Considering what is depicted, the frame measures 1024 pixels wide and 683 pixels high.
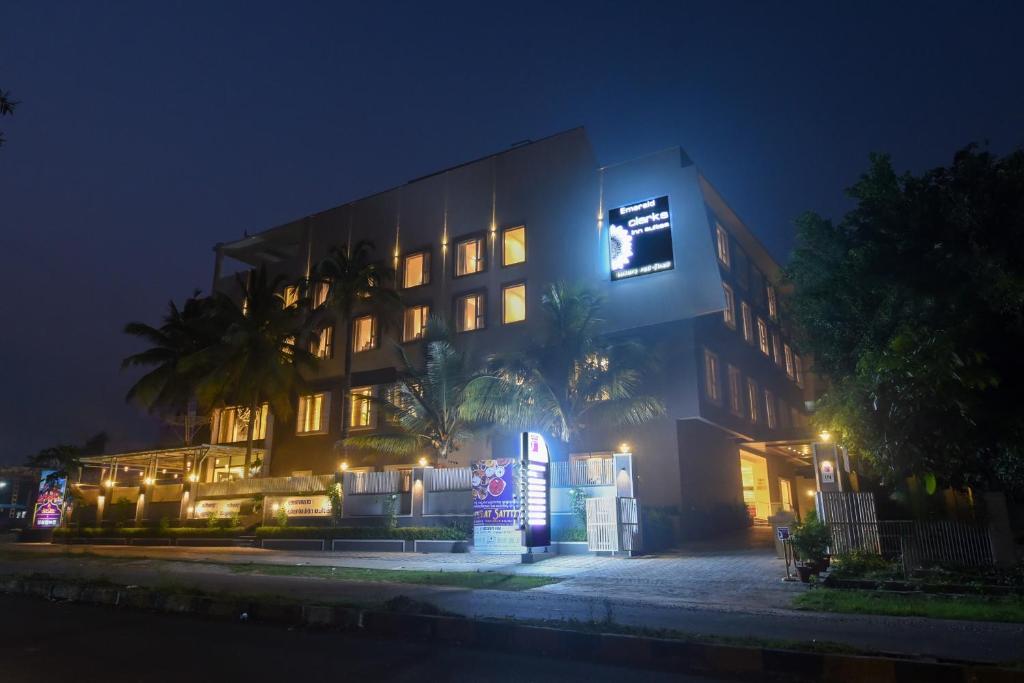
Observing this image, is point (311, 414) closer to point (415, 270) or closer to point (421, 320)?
point (421, 320)

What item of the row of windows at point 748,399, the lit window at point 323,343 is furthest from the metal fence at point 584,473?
the lit window at point 323,343

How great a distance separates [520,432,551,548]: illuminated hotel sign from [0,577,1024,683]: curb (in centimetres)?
888

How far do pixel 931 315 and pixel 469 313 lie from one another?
21.6 meters

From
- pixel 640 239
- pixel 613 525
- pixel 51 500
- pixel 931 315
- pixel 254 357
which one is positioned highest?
pixel 640 239

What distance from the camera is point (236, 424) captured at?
3916 centimetres

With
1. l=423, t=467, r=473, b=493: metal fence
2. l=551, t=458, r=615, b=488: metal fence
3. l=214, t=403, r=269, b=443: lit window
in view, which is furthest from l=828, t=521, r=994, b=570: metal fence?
l=214, t=403, r=269, b=443: lit window

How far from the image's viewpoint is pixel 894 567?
1221cm

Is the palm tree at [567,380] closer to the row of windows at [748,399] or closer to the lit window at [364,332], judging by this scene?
the row of windows at [748,399]

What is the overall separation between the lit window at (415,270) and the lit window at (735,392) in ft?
49.1

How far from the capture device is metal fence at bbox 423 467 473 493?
897 inches

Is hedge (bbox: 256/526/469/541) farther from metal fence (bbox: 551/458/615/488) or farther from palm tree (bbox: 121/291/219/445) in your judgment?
palm tree (bbox: 121/291/219/445)

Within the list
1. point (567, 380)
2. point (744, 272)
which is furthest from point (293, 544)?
point (744, 272)

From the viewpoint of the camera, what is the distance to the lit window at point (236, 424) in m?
37.6

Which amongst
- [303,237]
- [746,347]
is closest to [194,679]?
[746,347]
